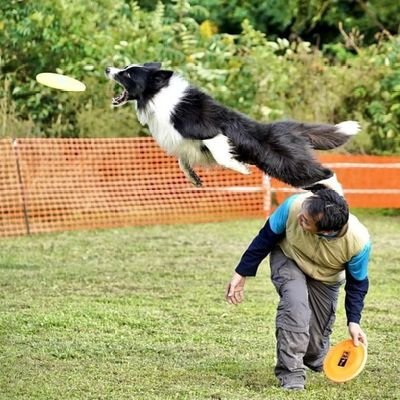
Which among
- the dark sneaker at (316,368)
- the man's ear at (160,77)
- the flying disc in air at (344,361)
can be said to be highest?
the man's ear at (160,77)

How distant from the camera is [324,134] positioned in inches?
229

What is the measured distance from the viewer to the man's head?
4.90 m

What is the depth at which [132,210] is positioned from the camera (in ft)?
42.2

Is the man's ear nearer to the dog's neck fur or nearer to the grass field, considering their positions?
the dog's neck fur

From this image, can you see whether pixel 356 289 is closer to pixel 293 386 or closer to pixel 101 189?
pixel 293 386

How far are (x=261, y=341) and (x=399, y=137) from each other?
350 inches

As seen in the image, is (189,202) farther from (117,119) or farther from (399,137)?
(399,137)

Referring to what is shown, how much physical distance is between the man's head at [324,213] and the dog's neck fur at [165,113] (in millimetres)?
1027

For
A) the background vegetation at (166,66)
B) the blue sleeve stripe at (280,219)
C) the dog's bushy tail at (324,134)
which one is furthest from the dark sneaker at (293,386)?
the background vegetation at (166,66)

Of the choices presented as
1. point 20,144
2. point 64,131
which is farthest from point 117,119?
point 20,144

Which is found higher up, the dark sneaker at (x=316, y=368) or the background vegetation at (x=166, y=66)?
the dark sneaker at (x=316, y=368)

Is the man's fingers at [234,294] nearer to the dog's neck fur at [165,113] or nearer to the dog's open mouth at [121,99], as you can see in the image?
the dog's neck fur at [165,113]

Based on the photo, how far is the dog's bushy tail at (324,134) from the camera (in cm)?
577

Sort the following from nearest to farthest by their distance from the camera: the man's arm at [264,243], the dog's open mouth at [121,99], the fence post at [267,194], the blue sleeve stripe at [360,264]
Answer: the blue sleeve stripe at [360,264]
the man's arm at [264,243]
the dog's open mouth at [121,99]
the fence post at [267,194]
